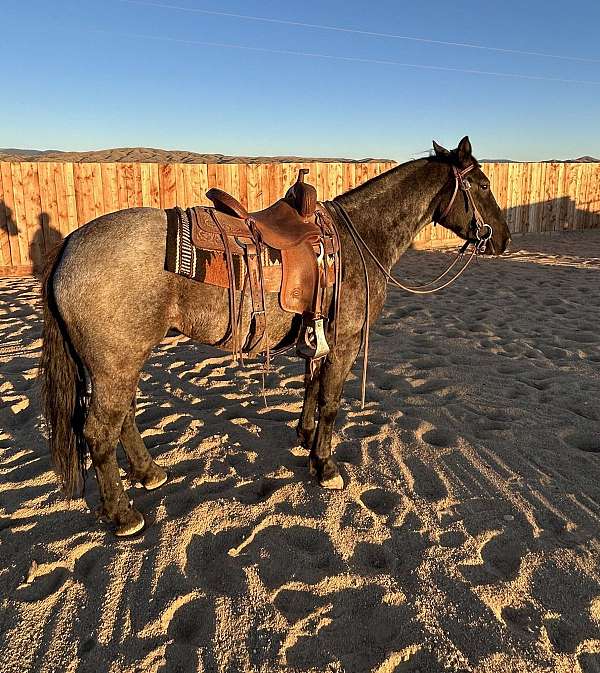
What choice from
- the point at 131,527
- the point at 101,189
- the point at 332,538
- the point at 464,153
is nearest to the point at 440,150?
the point at 464,153

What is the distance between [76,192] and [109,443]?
30.2ft

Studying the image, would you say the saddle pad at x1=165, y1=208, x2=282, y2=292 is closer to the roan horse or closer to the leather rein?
the roan horse

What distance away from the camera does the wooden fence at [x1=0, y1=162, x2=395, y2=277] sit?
9.83 m

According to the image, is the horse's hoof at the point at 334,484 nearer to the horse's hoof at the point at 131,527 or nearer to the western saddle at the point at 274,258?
the western saddle at the point at 274,258

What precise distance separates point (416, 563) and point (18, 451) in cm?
304

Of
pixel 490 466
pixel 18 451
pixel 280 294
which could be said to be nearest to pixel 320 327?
pixel 280 294

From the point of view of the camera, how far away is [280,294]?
288 centimetres

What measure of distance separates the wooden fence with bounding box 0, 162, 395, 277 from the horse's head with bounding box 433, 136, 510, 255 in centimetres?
876

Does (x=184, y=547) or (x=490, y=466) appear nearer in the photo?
(x=184, y=547)

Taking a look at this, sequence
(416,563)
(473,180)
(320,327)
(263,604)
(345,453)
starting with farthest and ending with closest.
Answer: (345,453) → (473,180) → (320,327) → (416,563) → (263,604)

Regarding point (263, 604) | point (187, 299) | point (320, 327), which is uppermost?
point (187, 299)

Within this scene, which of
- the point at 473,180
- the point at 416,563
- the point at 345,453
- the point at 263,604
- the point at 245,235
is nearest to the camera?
the point at 263,604

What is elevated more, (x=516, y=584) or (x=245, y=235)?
(x=245, y=235)

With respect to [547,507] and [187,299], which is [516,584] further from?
[187,299]
